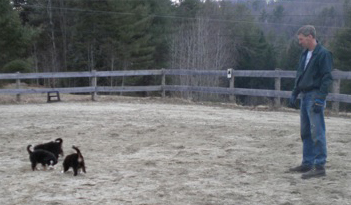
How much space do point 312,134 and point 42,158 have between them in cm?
356

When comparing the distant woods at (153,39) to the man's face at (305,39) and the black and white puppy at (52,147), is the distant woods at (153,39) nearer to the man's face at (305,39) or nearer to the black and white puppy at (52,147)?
the black and white puppy at (52,147)

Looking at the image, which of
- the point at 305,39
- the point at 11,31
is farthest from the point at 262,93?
the point at 11,31

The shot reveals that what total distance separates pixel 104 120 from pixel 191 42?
87.9 feet

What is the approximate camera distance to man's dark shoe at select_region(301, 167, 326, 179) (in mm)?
5305

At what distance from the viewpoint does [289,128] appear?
9359 millimetres

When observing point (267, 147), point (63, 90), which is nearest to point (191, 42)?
point (63, 90)

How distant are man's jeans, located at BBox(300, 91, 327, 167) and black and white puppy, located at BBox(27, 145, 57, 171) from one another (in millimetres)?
3371

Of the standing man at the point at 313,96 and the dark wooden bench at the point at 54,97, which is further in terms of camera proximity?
the dark wooden bench at the point at 54,97

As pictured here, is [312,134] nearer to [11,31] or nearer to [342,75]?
[342,75]

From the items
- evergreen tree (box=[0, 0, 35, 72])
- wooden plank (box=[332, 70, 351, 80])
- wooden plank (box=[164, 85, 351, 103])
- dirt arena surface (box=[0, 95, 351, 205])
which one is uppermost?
evergreen tree (box=[0, 0, 35, 72])

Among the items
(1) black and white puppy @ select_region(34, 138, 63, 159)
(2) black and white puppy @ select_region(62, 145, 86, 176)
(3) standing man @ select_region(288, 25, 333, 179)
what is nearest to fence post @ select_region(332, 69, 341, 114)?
(3) standing man @ select_region(288, 25, 333, 179)

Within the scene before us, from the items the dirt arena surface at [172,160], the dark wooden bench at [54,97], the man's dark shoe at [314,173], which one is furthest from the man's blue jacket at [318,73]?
the dark wooden bench at [54,97]

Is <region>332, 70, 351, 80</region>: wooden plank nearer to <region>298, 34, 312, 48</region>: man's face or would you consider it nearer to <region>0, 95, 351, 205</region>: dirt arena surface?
<region>0, 95, 351, 205</region>: dirt arena surface

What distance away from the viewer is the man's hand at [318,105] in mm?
5344
